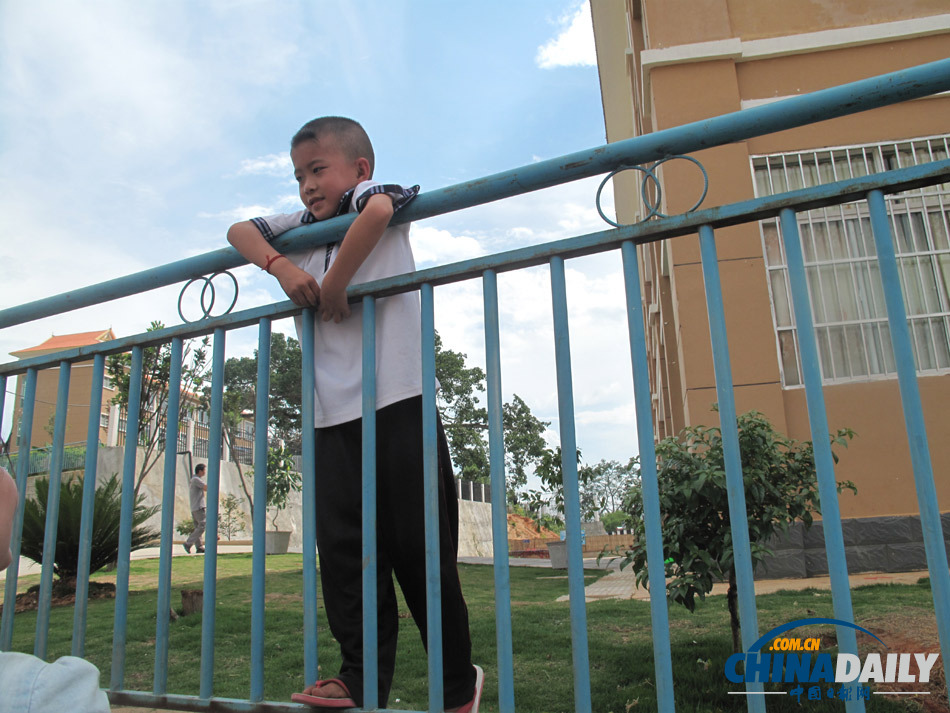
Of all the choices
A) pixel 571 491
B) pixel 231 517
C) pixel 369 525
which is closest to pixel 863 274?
pixel 571 491

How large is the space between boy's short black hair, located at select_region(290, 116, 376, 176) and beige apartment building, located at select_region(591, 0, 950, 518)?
430 centimetres

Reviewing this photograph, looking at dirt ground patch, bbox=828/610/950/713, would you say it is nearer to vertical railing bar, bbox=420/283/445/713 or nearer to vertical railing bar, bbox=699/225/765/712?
vertical railing bar, bbox=699/225/765/712

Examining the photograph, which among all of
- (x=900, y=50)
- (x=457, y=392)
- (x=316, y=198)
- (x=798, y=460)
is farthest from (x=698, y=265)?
(x=457, y=392)

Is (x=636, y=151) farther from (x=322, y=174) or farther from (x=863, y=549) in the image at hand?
(x=863, y=549)

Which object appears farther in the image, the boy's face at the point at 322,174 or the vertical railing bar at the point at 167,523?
the boy's face at the point at 322,174

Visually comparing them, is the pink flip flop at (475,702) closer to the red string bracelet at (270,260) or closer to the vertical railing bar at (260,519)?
the vertical railing bar at (260,519)

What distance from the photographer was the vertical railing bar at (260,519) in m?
1.49

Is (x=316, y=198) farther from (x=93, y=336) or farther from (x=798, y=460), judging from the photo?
(x=93, y=336)

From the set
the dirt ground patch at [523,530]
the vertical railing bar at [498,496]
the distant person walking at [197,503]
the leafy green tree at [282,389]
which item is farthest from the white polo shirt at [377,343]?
the dirt ground patch at [523,530]

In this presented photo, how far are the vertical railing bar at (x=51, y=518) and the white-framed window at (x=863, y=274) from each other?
5.28 metres

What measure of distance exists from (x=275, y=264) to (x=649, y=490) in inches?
38.8

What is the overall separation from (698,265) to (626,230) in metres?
5.18

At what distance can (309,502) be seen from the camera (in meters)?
1.51

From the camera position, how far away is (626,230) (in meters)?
1.28
